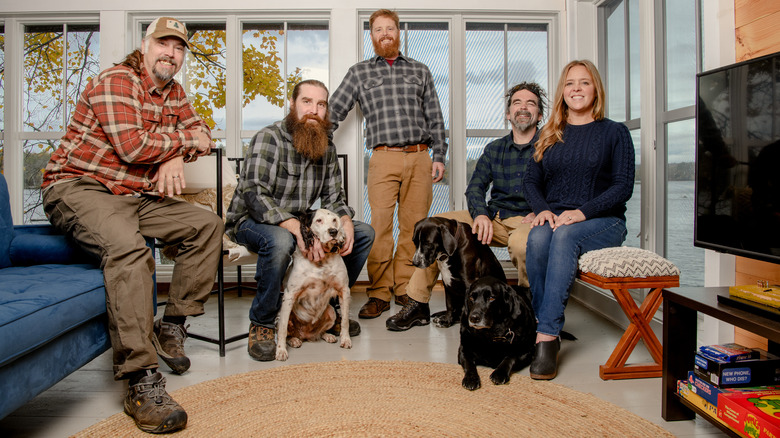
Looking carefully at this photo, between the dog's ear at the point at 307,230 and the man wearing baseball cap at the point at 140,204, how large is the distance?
0.36 m

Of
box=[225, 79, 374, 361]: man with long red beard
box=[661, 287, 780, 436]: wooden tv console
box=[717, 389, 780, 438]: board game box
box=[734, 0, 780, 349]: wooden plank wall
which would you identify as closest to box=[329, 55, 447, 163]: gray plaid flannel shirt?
box=[225, 79, 374, 361]: man with long red beard

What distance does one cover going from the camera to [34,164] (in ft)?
12.6

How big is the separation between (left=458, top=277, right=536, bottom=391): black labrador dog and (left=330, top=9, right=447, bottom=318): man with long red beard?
44.6 inches

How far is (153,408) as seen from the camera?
157 centimetres

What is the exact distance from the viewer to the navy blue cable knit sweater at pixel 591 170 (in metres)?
2.18

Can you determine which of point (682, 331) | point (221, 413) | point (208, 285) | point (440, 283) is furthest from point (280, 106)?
point (682, 331)

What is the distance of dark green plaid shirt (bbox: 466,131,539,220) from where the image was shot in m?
2.76

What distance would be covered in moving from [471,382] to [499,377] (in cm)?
12

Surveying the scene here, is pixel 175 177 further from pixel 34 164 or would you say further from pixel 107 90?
pixel 34 164

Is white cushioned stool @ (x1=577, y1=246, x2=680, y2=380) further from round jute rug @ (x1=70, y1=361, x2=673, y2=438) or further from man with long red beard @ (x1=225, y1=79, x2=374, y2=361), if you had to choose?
man with long red beard @ (x1=225, y1=79, x2=374, y2=361)

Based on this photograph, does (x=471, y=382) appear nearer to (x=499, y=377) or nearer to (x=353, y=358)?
(x=499, y=377)

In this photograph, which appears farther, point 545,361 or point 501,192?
point 501,192

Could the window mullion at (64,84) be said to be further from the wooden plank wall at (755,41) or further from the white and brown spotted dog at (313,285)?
the wooden plank wall at (755,41)

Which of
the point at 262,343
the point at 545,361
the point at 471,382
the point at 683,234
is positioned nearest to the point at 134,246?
the point at 262,343
